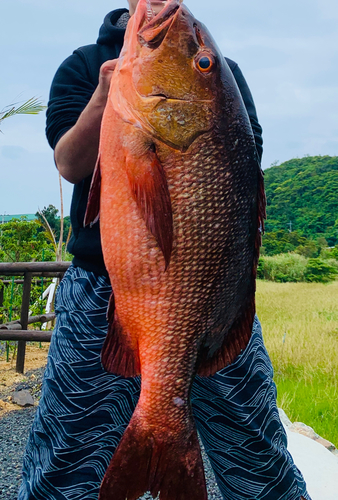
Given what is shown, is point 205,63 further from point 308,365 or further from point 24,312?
point 24,312

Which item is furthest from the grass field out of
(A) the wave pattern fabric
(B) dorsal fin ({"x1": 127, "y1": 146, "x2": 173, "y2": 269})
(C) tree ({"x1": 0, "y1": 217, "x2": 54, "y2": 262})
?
(C) tree ({"x1": 0, "y1": 217, "x2": 54, "y2": 262})

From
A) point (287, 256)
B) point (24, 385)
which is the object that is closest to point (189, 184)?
point (24, 385)

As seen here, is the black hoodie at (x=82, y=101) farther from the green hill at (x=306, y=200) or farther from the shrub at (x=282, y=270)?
the green hill at (x=306, y=200)

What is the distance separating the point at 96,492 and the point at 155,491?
51 centimetres

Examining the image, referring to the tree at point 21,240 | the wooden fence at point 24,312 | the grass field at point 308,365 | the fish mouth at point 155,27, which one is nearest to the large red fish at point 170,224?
the fish mouth at point 155,27

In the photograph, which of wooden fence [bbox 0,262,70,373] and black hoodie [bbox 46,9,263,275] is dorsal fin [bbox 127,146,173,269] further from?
wooden fence [bbox 0,262,70,373]

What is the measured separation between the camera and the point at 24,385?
6.24m

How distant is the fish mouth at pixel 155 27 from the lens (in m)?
1.17

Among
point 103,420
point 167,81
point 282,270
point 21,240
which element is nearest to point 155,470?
point 103,420

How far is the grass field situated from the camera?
477 cm

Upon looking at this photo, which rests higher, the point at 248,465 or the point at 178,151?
the point at 178,151

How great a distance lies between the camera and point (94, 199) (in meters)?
1.24

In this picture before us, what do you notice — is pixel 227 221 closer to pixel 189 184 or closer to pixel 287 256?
pixel 189 184

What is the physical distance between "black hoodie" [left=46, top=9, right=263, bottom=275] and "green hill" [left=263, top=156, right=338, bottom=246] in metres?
39.3
